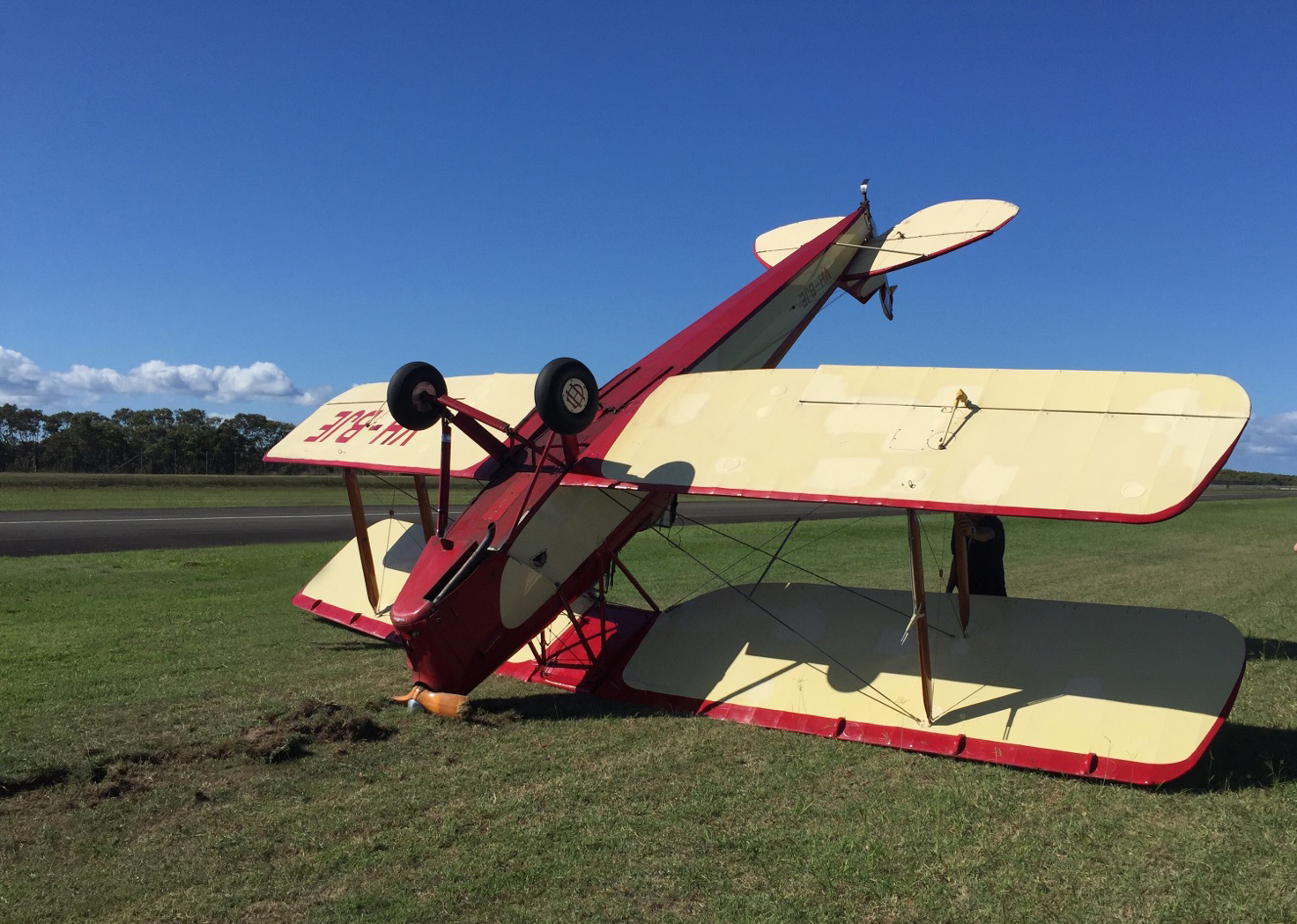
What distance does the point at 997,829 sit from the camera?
5387 mm

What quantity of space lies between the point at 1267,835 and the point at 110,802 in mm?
7037

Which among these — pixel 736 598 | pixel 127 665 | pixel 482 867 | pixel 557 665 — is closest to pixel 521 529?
pixel 557 665

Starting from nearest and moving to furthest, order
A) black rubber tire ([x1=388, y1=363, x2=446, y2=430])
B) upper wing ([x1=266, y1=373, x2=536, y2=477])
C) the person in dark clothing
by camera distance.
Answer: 1. black rubber tire ([x1=388, y1=363, x2=446, y2=430])
2. the person in dark clothing
3. upper wing ([x1=266, y1=373, x2=536, y2=477])

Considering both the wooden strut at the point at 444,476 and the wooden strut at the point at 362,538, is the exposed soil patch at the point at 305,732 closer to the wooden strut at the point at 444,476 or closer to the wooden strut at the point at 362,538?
the wooden strut at the point at 444,476

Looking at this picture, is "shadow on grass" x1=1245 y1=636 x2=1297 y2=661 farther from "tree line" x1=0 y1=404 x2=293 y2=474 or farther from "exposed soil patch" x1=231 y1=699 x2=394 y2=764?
"tree line" x1=0 y1=404 x2=293 y2=474

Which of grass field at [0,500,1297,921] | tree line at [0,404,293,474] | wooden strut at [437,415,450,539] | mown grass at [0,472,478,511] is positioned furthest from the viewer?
tree line at [0,404,293,474]

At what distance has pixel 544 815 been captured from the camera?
18.1 ft

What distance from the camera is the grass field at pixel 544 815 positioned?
14.6 ft

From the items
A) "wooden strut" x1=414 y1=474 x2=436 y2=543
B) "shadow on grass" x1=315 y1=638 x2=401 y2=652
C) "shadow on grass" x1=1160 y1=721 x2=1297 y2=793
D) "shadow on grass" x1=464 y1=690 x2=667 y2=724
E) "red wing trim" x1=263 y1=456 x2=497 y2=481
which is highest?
"red wing trim" x1=263 y1=456 x2=497 y2=481

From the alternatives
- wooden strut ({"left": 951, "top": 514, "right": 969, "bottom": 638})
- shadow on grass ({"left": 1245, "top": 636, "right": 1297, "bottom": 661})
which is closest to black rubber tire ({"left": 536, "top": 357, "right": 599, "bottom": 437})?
wooden strut ({"left": 951, "top": 514, "right": 969, "bottom": 638})

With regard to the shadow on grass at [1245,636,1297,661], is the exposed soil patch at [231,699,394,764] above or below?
above

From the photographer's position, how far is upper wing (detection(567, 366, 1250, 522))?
5906 mm

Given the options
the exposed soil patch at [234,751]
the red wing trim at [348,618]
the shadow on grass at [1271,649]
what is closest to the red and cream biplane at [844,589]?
the exposed soil patch at [234,751]

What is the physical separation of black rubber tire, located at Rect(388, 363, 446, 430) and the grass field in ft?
8.31
